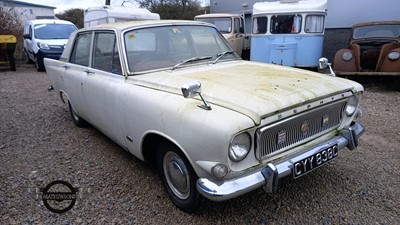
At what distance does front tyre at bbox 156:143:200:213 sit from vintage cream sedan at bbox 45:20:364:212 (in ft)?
0.03

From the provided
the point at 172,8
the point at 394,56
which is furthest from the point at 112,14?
the point at 172,8

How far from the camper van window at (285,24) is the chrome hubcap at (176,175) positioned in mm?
7787

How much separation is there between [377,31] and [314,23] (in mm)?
1691

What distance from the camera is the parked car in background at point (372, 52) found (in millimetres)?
7470

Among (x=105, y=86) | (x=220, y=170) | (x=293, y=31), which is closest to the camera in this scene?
(x=220, y=170)

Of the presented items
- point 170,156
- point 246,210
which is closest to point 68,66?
point 170,156

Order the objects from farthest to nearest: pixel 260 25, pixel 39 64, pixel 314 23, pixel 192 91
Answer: pixel 39 64
pixel 260 25
pixel 314 23
pixel 192 91

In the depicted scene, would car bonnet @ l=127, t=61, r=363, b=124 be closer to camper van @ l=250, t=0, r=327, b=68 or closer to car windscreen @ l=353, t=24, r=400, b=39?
camper van @ l=250, t=0, r=327, b=68

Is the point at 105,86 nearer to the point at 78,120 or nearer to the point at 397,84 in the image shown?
the point at 78,120

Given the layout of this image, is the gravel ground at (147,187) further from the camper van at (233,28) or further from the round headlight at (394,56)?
the camper van at (233,28)

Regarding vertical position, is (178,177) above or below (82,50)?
below

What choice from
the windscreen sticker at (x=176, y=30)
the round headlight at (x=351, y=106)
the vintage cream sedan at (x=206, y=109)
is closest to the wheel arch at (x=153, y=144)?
the vintage cream sedan at (x=206, y=109)

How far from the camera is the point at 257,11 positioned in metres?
9.76

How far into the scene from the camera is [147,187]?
3232mm
